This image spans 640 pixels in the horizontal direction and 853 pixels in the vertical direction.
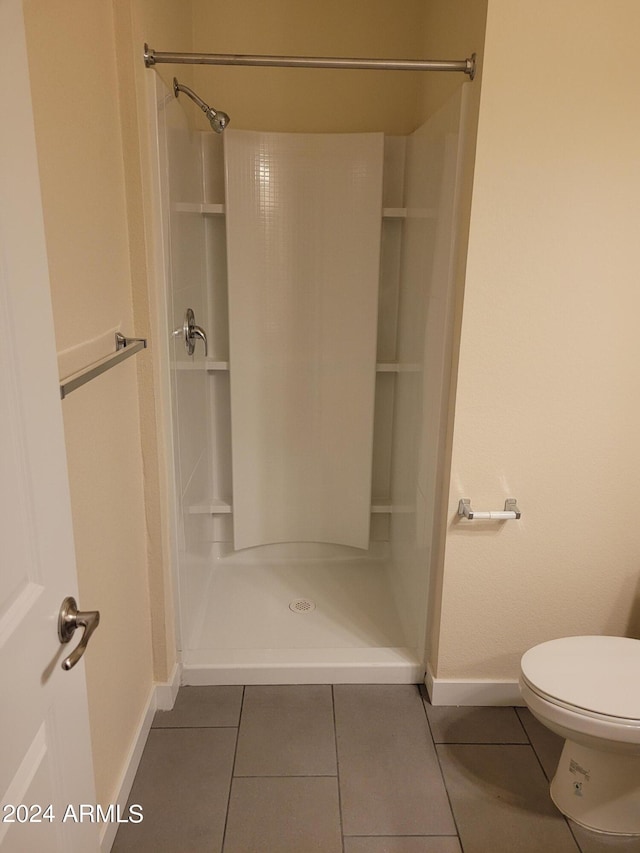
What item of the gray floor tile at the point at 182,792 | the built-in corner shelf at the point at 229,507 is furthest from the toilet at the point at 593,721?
the built-in corner shelf at the point at 229,507

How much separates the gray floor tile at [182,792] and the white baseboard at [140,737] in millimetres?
31

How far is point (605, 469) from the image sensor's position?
189 cm

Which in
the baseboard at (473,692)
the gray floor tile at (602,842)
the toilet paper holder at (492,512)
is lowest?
the gray floor tile at (602,842)

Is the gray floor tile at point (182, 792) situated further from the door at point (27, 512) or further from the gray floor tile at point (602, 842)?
the gray floor tile at point (602, 842)

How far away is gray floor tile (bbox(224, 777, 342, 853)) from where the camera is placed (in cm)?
156

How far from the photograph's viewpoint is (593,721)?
1.46 meters

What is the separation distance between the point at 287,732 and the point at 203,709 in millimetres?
299

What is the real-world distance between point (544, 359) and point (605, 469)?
408 mm

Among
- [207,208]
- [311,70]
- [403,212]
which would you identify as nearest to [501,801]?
[403,212]

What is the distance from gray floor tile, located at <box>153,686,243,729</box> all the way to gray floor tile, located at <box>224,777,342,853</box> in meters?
0.27

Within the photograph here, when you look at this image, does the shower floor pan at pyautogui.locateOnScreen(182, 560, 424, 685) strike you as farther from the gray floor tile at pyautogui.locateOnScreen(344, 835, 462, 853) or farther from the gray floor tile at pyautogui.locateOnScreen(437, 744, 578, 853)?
the gray floor tile at pyautogui.locateOnScreen(344, 835, 462, 853)

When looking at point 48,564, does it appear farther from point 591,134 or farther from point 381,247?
point 381,247

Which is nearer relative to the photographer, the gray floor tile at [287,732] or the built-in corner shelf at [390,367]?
the gray floor tile at [287,732]

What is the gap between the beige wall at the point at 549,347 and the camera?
1599 mm
